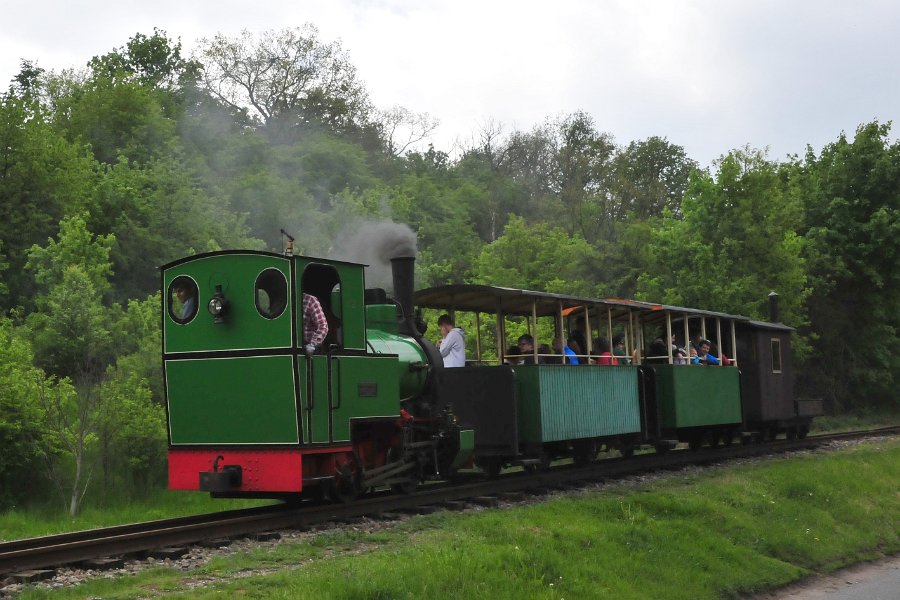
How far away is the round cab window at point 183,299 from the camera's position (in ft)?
34.9

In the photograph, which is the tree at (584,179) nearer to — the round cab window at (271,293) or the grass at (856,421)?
the grass at (856,421)

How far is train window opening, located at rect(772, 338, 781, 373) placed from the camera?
2189 cm

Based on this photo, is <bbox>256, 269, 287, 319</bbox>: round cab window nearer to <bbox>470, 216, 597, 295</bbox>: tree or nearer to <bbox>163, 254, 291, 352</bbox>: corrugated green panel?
<bbox>163, 254, 291, 352</bbox>: corrugated green panel

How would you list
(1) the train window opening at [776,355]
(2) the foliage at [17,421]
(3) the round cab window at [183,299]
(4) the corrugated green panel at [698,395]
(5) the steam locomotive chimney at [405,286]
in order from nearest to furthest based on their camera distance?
1. (3) the round cab window at [183,299]
2. (5) the steam locomotive chimney at [405,286]
3. (2) the foliage at [17,421]
4. (4) the corrugated green panel at [698,395]
5. (1) the train window opening at [776,355]

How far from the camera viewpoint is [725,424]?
20.3m

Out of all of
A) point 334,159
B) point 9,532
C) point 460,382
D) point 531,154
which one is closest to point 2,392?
point 9,532

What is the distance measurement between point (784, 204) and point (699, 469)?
59.7ft

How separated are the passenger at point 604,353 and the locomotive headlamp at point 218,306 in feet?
23.8

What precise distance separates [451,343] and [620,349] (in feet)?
→ 14.1

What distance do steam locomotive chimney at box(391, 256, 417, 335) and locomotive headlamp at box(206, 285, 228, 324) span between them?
2.88m

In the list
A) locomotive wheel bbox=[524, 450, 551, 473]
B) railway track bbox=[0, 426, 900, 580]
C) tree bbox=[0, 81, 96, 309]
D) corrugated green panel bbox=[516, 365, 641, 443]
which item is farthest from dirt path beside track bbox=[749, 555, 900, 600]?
tree bbox=[0, 81, 96, 309]

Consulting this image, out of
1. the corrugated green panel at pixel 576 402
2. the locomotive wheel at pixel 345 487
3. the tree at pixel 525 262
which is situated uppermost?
the tree at pixel 525 262

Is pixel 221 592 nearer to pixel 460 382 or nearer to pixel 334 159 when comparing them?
pixel 460 382

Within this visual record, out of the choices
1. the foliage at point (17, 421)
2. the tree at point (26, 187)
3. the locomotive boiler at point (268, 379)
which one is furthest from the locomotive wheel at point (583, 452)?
the tree at point (26, 187)
